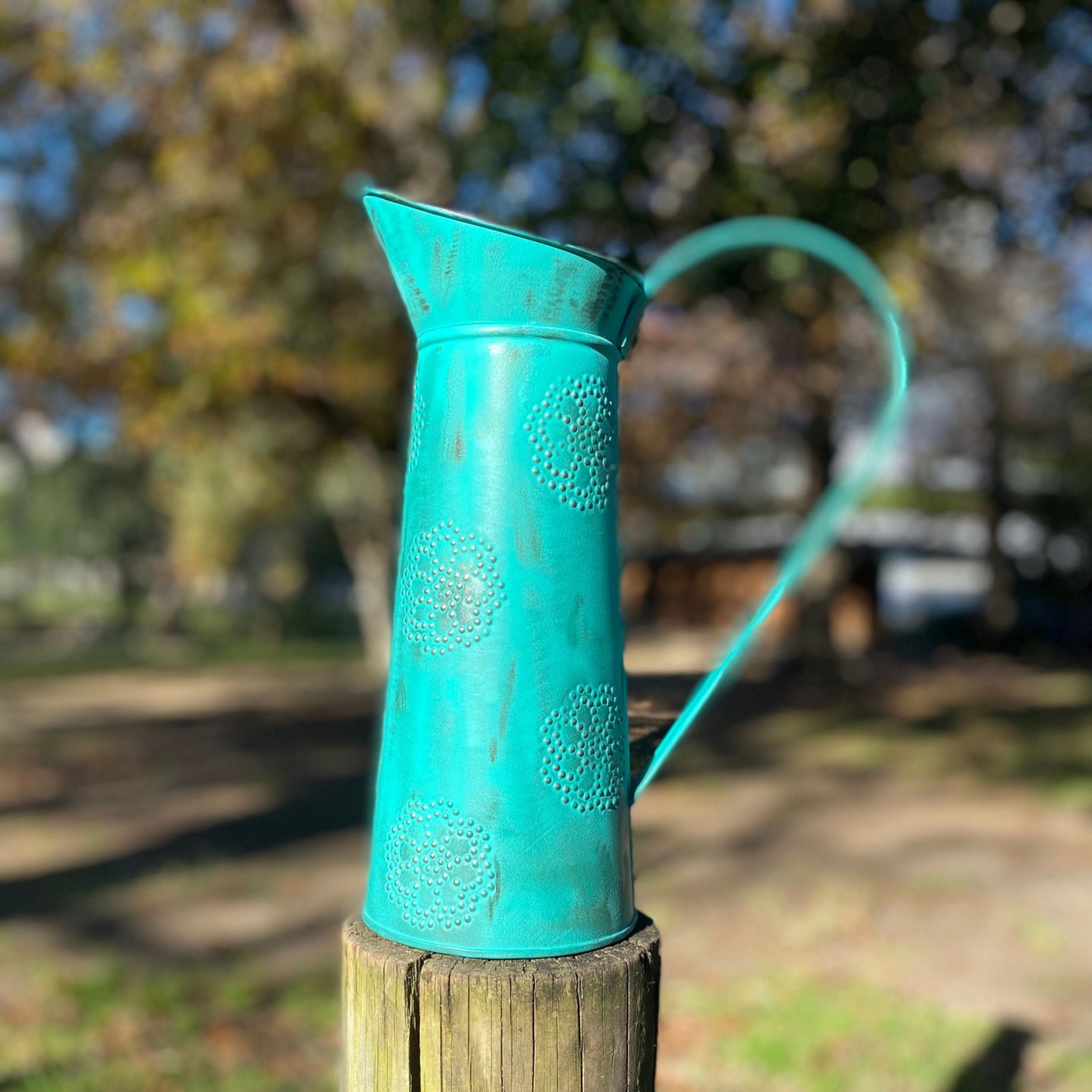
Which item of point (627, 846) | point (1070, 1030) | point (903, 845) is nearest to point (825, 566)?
point (903, 845)

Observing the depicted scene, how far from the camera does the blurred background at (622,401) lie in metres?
4.38

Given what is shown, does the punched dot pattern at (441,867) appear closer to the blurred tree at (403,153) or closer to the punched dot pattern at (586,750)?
the punched dot pattern at (586,750)

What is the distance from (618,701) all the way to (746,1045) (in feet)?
9.10

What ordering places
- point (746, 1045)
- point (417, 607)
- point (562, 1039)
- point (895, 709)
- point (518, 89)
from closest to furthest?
point (562, 1039)
point (417, 607)
point (746, 1045)
point (518, 89)
point (895, 709)

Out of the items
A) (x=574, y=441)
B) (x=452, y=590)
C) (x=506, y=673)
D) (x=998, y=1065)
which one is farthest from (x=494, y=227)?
(x=998, y=1065)

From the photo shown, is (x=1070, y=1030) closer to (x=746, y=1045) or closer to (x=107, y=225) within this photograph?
(x=746, y=1045)

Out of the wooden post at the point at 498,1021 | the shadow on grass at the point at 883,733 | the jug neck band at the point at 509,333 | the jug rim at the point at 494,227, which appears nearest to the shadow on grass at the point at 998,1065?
the wooden post at the point at 498,1021

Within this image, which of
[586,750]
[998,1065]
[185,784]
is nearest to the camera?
[586,750]

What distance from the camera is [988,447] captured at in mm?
22688

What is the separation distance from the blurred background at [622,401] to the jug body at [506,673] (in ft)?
0.91

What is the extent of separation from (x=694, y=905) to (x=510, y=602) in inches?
175

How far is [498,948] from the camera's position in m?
1.63

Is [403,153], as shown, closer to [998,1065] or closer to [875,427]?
[998,1065]

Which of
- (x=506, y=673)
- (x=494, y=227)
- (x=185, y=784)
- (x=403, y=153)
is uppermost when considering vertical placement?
(x=403, y=153)
